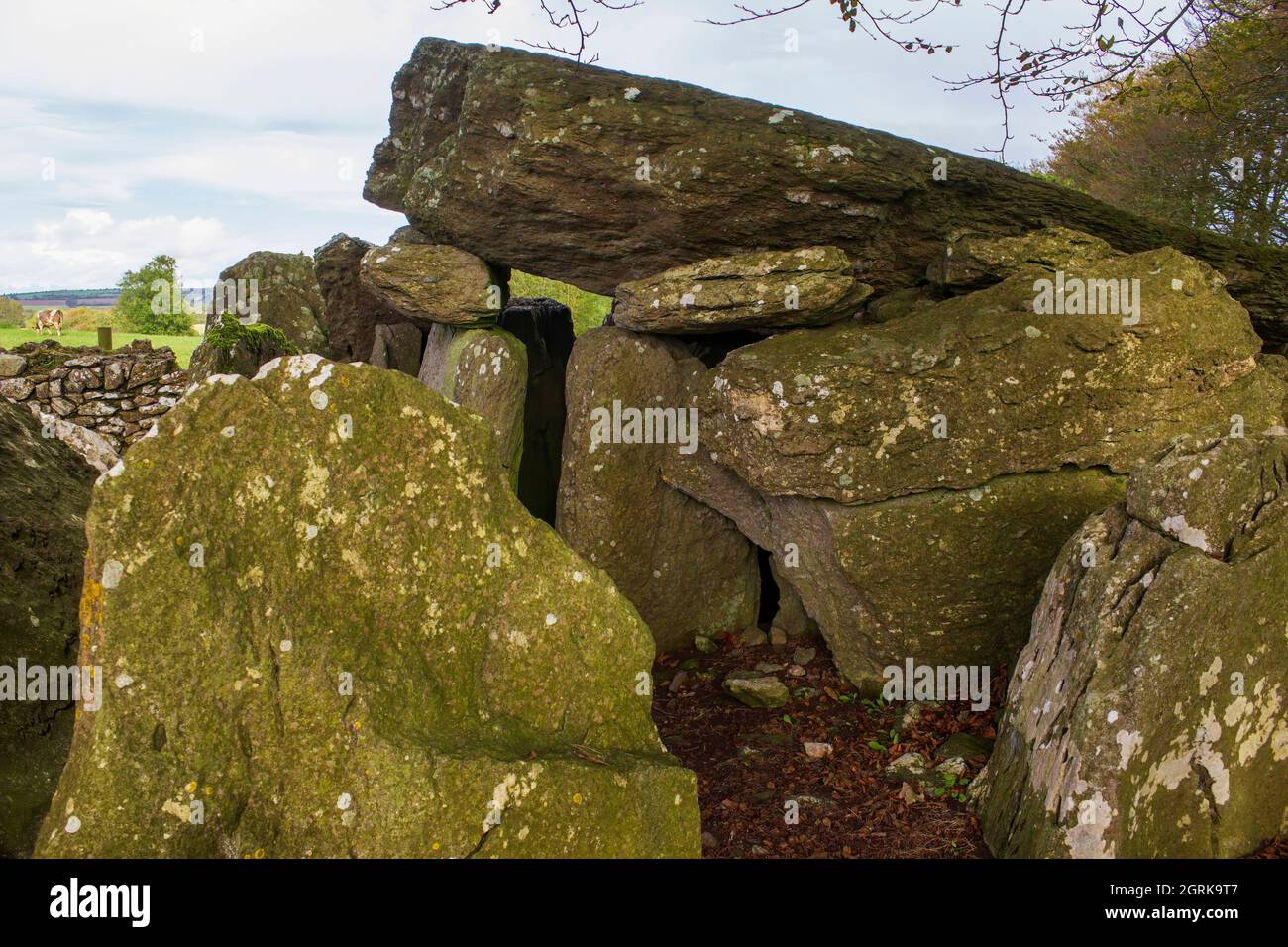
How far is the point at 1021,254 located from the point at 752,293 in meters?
2.33

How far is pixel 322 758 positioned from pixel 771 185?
19.8 feet

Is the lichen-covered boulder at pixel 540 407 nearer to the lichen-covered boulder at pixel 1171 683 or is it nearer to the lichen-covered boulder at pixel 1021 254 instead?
the lichen-covered boulder at pixel 1021 254

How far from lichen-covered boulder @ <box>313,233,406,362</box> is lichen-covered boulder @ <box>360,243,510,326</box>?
1524 mm

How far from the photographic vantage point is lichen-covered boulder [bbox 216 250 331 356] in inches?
469

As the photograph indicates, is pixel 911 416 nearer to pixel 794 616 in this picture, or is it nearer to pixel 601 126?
pixel 794 616

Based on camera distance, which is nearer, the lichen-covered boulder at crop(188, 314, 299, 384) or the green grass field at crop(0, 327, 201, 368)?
the lichen-covered boulder at crop(188, 314, 299, 384)

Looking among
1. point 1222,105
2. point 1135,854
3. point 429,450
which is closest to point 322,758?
point 429,450

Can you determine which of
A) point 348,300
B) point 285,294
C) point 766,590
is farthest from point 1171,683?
point 285,294

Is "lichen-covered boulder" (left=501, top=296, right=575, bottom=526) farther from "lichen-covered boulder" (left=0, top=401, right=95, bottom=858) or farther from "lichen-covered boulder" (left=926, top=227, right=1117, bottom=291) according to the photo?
"lichen-covered boulder" (left=0, top=401, right=95, bottom=858)

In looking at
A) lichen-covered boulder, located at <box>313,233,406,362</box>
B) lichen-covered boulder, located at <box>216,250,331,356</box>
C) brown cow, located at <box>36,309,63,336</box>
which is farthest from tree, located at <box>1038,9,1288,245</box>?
brown cow, located at <box>36,309,63,336</box>

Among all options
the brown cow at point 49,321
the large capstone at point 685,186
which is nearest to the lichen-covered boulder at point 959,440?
the large capstone at point 685,186

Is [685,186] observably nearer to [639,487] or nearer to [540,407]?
[639,487]

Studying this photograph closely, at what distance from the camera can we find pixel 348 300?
11.5m

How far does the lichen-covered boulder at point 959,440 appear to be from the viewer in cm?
771
